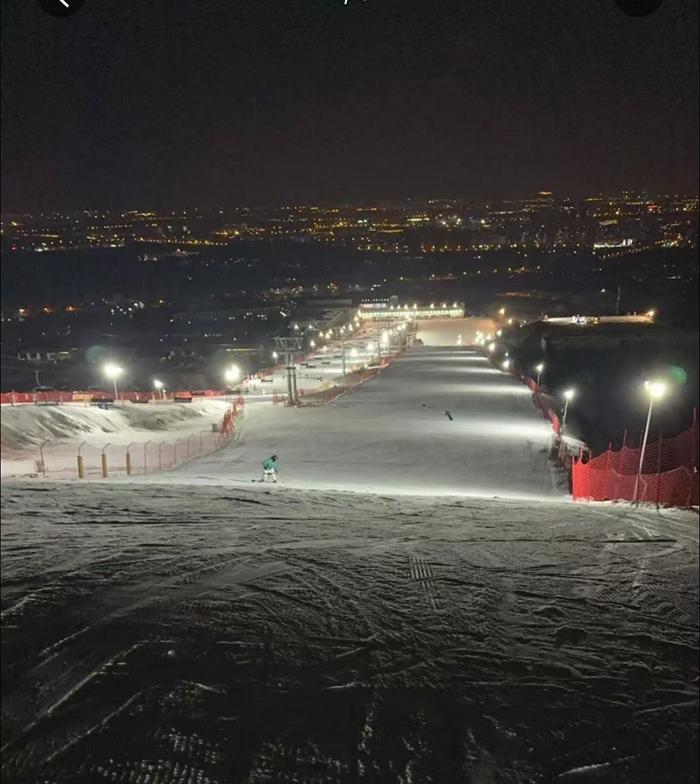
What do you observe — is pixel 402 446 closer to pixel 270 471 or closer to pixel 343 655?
pixel 270 471

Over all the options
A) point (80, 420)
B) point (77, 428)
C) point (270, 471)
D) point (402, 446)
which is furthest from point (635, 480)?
point (80, 420)

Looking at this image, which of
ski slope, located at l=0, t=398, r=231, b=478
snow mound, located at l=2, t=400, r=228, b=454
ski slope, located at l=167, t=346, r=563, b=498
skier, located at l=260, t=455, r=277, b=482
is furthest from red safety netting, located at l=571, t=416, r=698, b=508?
snow mound, located at l=2, t=400, r=228, b=454

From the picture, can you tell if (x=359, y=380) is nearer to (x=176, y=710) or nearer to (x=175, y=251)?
(x=176, y=710)

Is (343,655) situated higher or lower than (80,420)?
lower

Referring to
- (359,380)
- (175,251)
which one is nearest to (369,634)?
(359,380)

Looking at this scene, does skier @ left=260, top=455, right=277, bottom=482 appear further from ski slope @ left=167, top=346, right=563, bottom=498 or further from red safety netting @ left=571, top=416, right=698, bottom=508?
red safety netting @ left=571, top=416, right=698, bottom=508

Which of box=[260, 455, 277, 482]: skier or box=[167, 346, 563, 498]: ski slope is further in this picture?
box=[167, 346, 563, 498]: ski slope
